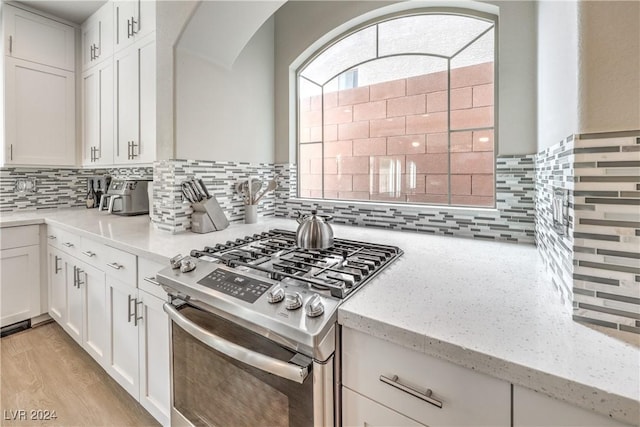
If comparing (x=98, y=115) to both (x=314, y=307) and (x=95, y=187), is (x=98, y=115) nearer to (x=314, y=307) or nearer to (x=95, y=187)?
(x=95, y=187)

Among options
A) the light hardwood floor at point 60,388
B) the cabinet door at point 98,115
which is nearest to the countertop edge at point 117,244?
the cabinet door at point 98,115

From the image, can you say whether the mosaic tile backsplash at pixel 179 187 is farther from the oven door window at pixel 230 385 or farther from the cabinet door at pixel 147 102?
the oven door window at pixel 230 385

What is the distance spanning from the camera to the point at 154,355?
1341mm

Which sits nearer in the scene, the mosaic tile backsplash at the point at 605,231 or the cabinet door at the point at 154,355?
the mosaic tile backsplash at the point at 605,231

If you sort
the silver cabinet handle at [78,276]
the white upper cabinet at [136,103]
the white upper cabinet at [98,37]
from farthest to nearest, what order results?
the white upper cabinet at [98,37]
the white upper cabinet at [136,103]
the silver cabinet handle at [78,276]

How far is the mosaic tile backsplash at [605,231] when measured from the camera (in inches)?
23.2

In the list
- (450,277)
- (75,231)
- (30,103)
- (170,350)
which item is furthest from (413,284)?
(30,103)

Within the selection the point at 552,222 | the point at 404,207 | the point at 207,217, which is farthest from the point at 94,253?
the point at 552,222

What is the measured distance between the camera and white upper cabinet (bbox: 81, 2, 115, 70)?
230 centimetres

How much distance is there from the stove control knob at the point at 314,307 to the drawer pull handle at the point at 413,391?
21 cm

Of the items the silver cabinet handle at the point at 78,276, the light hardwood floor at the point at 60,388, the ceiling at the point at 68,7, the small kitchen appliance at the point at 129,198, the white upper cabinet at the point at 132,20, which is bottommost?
the light hardwood floor at the point at 60,388

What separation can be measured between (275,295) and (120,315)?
3.94 ft

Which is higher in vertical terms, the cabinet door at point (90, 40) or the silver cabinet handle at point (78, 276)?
the cabinet door at point (90, 40)

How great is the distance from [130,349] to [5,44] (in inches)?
104
